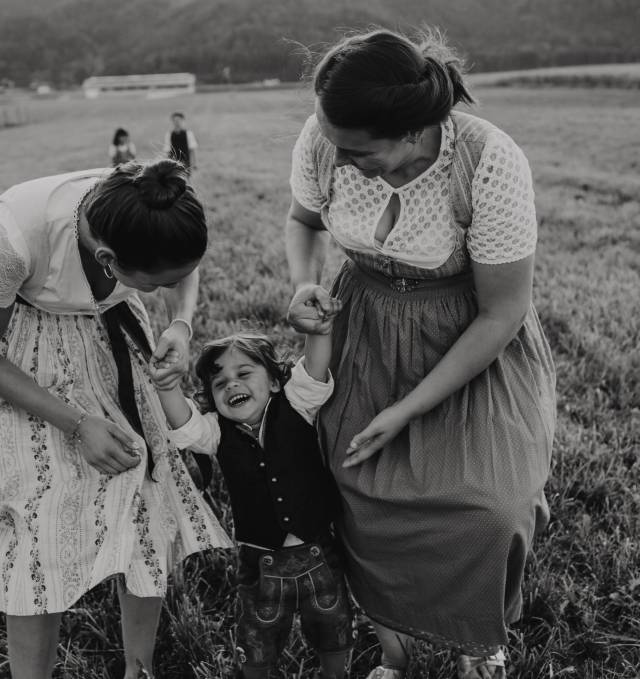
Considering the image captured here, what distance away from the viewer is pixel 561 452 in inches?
114

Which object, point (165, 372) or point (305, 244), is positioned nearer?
point (165, 372)

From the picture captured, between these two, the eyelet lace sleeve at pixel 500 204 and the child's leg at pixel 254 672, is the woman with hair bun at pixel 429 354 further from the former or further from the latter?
the child's leg at pixel 254 672

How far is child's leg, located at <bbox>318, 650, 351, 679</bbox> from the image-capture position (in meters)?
2.04

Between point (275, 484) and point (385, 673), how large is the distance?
2.26ft

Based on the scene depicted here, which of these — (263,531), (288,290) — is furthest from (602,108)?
(263,531)

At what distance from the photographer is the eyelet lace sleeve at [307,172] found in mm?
2183

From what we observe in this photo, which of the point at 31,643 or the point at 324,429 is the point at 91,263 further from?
the point at 31,643

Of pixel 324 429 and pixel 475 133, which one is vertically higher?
pixel 475 133

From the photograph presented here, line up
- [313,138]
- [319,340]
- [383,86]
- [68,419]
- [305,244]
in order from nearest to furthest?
[383,86], [68,419], [319,340], [313,138], [305,244]

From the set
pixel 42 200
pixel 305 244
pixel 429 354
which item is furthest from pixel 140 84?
pixel 429 354

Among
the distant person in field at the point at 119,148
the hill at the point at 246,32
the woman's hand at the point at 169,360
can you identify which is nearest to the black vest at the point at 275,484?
the woman's hand at the point at 169,360

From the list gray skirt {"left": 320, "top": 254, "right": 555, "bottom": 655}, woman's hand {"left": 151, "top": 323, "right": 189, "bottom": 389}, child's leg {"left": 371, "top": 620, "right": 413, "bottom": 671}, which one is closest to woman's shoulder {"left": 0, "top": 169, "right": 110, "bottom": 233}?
woman's hand {"left": 151, "top": 323, "right": 189, "bottom": 389}

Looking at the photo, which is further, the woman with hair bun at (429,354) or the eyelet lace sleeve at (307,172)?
the eyelet lace sleeve at (307,172)

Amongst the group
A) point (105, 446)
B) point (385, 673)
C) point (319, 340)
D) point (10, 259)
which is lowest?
point (385, 673)
